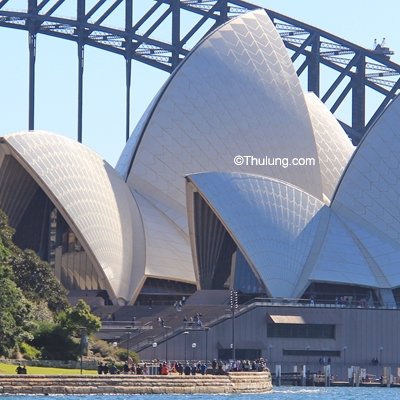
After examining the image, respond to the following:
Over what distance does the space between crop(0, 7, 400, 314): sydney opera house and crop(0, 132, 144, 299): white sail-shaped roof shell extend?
0.25ft

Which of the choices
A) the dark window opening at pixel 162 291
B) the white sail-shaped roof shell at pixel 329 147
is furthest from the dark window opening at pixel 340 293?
the white sail-shaped roof shell at pixel 329 147

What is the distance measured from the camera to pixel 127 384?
5838 cm

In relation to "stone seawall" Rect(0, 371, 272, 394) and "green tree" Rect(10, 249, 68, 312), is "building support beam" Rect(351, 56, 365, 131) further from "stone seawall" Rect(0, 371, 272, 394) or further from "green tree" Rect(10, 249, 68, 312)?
"stone seawall" Rect(0, 371, 272, 394)

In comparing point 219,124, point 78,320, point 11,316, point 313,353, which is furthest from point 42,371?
point 219,124

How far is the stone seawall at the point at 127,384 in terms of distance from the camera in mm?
55594

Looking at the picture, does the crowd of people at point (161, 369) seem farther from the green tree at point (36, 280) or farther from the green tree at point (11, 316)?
the green tree at point (36, 280)

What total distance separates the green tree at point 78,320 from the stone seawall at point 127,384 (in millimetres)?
7103

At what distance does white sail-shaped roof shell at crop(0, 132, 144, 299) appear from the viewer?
289 ft

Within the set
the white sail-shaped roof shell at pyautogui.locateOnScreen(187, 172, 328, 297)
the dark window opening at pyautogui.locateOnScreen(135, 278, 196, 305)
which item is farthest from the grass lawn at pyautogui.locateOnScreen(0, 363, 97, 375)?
the dark window opening at pyautogui.locateOnScreen(135, 278, 196, 305)

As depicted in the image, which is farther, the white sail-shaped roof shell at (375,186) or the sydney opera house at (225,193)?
the white sail-shaped roof shell at (375,186)

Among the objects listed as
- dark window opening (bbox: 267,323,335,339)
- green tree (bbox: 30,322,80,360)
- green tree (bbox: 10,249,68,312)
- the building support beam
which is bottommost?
green tree (bbox: 30,322,80,360)

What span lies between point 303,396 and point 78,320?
9587 mm

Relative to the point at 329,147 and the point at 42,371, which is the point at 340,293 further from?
the point at 42,371

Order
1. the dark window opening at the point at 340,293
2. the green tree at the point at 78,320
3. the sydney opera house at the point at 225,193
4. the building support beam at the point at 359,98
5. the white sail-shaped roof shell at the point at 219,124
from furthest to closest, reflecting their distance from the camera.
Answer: the building support beam at the point at 359,98, the white sail-shaped roof shell at the point at 219,124, the sydney opera house at the point at 225,193, the dark window opening at the point at 340,293, the green tree at the point at 78,320
